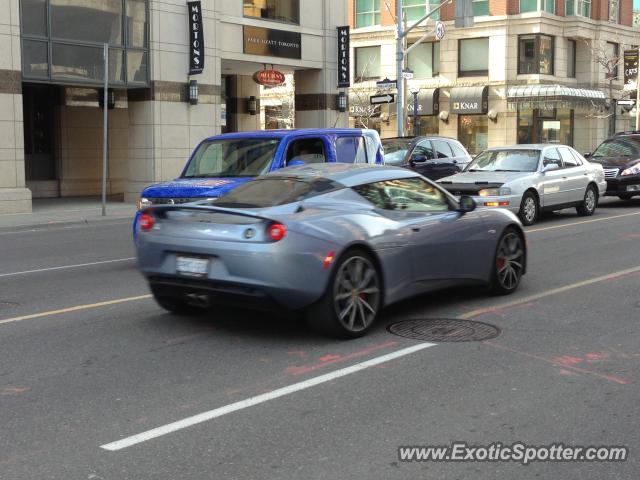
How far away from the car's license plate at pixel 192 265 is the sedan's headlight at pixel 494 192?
9983 mm

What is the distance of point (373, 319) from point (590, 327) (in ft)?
6.54

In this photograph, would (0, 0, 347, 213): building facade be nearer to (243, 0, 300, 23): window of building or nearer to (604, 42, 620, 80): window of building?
(243, 0, 300, 23): window of building

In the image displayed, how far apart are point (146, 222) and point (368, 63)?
44.9m

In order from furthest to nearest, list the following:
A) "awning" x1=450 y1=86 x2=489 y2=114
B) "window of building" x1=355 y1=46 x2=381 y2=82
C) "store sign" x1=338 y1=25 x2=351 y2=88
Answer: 1. "window of building" x1=355 y1=46 x2=381 y2=82
2. "awning" x1=450 y1=86 x2=489 y2=114
3. "store sign" x1=338 y1=25 x2=351 y2=88

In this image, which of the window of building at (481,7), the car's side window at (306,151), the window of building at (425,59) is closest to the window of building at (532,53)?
the window of building at (481,7)

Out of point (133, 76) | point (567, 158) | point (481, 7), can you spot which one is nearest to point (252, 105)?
point (133, 76)

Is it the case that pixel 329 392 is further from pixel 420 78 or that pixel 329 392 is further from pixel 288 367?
pixel 420 78

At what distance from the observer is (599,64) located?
49688mm

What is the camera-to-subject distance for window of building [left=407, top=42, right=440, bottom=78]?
4903 cm

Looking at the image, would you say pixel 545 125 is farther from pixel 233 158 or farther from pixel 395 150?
pixel 233 158

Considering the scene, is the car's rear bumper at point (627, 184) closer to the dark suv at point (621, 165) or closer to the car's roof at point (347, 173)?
the dark suv at point (621, 165)

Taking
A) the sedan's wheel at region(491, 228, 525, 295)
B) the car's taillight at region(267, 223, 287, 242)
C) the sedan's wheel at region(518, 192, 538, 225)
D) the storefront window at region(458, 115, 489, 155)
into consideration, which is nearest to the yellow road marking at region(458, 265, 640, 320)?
the sedan's wheel at region(491, 228, 525, 295)

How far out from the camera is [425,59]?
49.5 meters

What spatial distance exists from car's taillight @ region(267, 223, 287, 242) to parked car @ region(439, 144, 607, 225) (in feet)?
32.3
